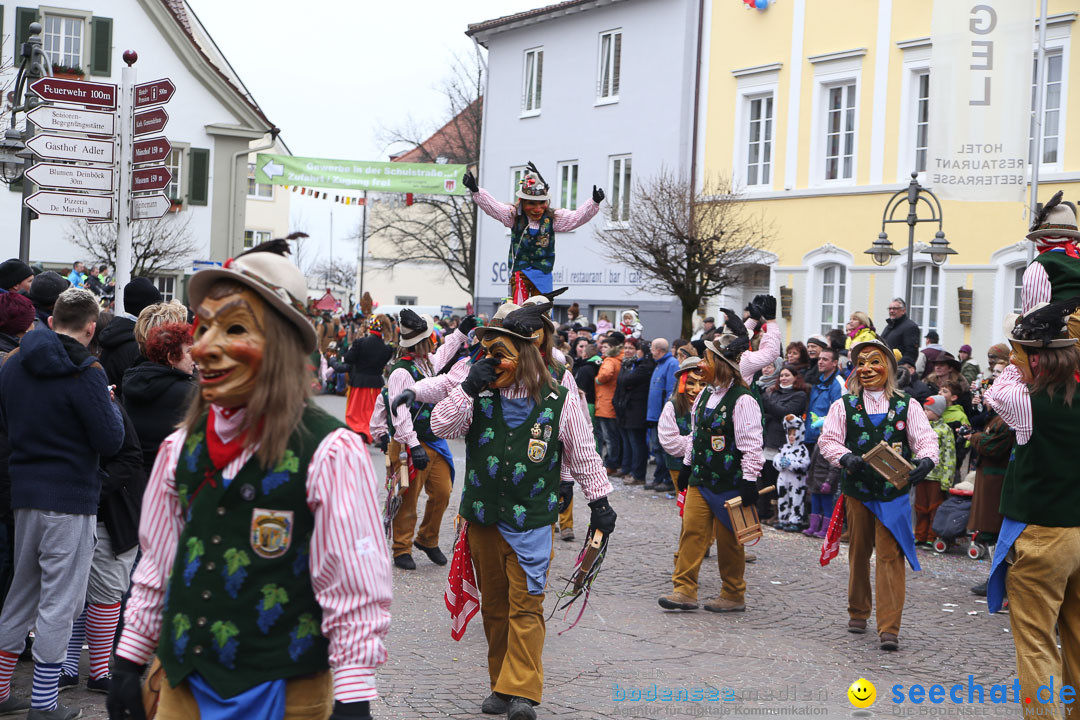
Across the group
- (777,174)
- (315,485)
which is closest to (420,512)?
(315,485)

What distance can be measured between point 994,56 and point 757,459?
5.96 metres

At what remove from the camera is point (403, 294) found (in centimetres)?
6931

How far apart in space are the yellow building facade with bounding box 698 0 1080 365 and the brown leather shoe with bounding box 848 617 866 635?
13320 mm

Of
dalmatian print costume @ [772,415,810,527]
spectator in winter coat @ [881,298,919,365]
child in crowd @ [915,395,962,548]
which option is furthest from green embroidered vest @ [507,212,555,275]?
spectator in winter coat @ [881,298,919,365]

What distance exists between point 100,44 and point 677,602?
27.9 meters

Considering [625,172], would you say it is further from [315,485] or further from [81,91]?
[315,485]

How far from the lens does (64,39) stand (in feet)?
100

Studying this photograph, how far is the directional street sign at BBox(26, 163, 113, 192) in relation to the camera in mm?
A: 9164

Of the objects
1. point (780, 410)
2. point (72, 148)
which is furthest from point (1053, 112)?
point (72, 148)

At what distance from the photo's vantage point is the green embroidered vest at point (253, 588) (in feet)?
9.59

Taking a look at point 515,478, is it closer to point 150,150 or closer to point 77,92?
point 150,150

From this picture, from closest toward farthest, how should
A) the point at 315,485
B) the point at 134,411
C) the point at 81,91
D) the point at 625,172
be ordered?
the point at 315,485
the point at 134,411
the point at 81,91
the point at 625,172

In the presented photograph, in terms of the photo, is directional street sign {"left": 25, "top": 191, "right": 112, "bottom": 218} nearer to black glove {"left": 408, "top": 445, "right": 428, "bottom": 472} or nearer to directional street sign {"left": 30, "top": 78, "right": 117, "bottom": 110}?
directional street sign {"left": 30, "top": 78, "right": 117, "bottom": 110}

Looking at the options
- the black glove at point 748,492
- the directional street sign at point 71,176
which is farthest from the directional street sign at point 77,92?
the black glove at point 748,492
